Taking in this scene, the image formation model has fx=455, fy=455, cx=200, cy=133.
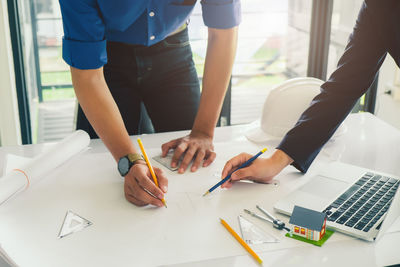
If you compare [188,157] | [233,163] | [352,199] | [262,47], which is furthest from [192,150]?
[262,47]

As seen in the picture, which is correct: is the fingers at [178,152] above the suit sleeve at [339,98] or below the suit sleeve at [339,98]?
below

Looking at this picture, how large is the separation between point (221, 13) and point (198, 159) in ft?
1.51

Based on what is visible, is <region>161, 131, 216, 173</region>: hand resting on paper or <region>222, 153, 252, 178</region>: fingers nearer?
<region>222, 153, 252, 178</region>: fingers

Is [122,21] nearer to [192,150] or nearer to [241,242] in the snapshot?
[192,150]

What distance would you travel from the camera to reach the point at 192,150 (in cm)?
127

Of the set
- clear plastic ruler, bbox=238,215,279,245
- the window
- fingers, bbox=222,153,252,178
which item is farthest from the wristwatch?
the window

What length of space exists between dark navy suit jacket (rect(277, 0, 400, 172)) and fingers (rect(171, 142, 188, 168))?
269 millimetres

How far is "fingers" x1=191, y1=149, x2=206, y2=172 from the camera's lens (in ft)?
4.01

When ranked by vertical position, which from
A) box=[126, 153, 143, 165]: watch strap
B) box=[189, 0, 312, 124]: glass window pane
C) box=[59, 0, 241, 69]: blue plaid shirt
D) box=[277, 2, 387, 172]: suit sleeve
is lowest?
box=[189, 0, 312, 124]: glass window pane

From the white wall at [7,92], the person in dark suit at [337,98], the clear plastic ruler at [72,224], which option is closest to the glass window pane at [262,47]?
the white wall at [7,92]

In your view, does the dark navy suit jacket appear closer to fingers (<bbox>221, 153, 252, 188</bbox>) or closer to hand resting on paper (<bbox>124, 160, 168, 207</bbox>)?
fingers (<bbox>221, 153, 252, 188</bbox>)

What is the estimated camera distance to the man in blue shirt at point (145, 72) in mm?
1196

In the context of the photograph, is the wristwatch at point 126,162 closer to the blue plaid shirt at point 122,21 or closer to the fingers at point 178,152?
the fingers at point 178,152

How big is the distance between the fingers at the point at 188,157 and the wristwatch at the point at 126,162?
4.8 inches
